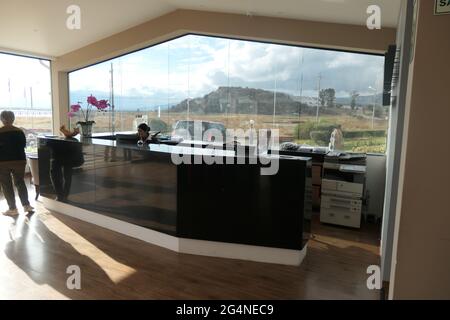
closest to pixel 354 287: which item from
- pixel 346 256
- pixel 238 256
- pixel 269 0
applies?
pixel 346 256

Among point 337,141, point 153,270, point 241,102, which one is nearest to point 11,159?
point 153,270

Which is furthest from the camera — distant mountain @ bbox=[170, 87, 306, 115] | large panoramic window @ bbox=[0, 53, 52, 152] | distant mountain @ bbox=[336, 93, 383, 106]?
large panoramic window @ bbox=[0, 53, 52, 152]

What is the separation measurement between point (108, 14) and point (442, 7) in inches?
227

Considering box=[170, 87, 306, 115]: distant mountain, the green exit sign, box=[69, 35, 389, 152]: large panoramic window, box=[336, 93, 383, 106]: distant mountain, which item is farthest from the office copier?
the green exit sign

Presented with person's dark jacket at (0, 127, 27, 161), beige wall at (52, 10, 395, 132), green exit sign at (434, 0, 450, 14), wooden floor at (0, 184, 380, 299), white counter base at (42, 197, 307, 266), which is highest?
beige wall at (52, 10, 395, 132)

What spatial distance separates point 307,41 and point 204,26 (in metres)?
1.89

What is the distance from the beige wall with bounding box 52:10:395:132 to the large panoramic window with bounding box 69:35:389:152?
35 cm

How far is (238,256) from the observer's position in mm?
3705

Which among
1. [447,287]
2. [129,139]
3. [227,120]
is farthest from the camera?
Answer: [227,120]

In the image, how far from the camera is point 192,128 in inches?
283

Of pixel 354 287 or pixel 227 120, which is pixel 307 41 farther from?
pixel 354 287

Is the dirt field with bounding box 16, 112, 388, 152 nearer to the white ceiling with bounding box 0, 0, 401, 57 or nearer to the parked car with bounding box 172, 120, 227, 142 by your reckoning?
the parked car with bounding box 172, 120, 227, 142

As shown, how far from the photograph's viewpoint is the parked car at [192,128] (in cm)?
693

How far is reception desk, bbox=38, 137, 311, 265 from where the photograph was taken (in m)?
3.48
